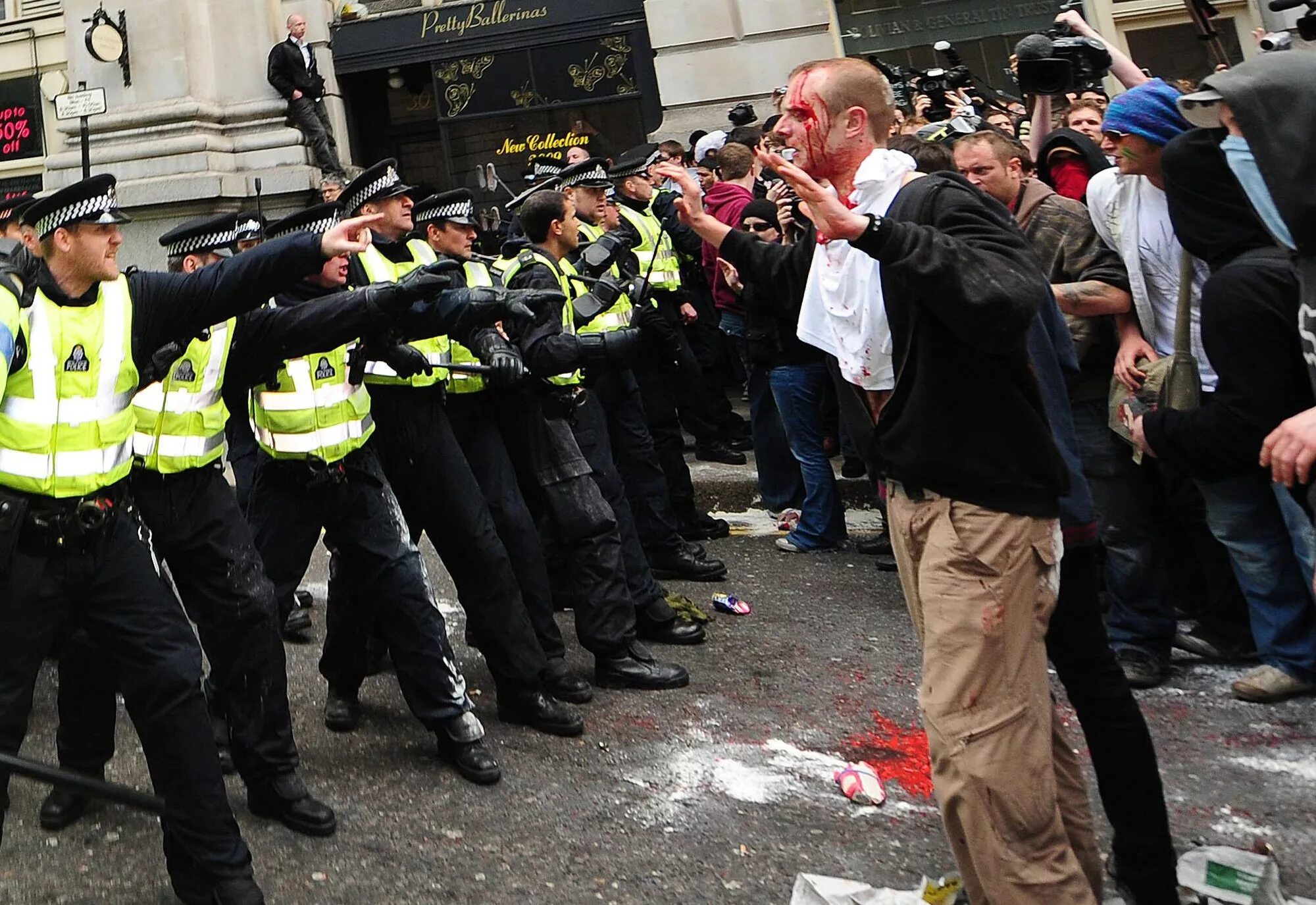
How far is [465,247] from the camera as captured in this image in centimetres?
511

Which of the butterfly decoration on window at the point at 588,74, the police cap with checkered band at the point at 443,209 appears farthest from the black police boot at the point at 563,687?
the butterfly decoration on window at the point at 588,74

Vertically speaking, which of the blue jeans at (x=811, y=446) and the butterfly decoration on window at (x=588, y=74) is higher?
the butterfly decoration on window at (x=588, y=74)

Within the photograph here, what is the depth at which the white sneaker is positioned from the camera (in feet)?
14.1

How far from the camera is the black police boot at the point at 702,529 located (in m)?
7.23

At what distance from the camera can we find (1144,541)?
4672 mm

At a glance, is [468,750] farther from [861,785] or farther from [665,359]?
[665,359]

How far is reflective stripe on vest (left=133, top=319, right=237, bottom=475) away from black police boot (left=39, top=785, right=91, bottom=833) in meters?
1.13

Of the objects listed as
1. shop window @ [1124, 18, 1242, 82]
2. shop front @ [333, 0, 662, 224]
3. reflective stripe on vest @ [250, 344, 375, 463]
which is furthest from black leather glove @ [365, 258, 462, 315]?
shop window @ [1124, 18, 1242, 82]

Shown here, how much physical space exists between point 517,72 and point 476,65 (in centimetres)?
54

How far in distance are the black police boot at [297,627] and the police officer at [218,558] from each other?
65.4 inches

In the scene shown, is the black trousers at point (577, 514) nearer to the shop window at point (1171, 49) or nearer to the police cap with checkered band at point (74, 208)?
the police cap with checkered band at point (74, 208)

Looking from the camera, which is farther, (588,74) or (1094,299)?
(588,74)

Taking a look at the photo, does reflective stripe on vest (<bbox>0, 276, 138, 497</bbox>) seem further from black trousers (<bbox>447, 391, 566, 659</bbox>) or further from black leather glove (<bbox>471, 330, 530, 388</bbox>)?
black trousers (<bbox>447, 391, 566, 659</bbox>)

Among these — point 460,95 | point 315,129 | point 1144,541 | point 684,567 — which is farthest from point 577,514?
point 460,95
